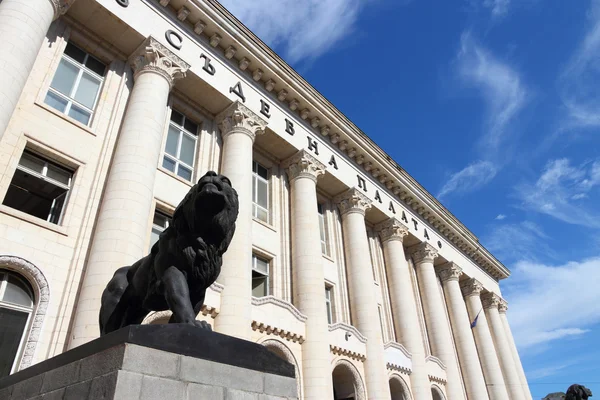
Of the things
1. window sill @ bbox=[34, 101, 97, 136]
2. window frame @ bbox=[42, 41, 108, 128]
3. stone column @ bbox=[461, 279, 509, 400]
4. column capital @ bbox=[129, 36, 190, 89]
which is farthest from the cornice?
window sill @ bbox=[34, 101, 97, 136]

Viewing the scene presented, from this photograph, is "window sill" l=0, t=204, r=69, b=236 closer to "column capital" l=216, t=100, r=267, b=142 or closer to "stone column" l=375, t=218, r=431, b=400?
"column capital" l=216, t=100, r=267, b=142

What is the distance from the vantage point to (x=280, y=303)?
16.8 meters

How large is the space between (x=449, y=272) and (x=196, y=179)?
22340mm

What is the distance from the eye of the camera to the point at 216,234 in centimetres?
481

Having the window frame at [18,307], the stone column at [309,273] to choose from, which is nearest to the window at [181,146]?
the stone column at [309,273]

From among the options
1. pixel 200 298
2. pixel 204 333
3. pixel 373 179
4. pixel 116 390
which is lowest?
pixel 116 390

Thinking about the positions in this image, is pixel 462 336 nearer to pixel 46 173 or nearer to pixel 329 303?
pixel 329 303

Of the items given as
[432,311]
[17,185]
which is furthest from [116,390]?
[432,311]

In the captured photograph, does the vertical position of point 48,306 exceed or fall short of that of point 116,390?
it exceeds it

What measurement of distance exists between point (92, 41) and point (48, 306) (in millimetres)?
9651

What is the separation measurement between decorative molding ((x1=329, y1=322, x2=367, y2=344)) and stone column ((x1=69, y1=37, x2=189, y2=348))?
9351 mm

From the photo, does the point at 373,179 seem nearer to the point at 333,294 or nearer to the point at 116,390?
the point at 333,294

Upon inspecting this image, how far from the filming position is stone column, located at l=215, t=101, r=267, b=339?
Result: 46.2 ft

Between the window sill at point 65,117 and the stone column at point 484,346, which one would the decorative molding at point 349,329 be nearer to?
the window sill at point 65,117
